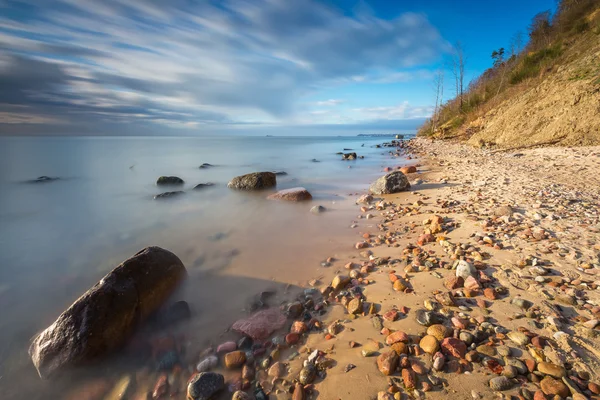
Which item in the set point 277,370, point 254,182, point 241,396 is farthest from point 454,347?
point 254,182

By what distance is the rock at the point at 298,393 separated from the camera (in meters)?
2.07

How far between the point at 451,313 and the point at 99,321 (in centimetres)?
368

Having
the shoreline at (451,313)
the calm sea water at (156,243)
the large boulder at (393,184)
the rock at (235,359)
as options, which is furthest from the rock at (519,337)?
the large boulder at (393,184)

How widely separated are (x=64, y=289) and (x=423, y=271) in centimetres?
574

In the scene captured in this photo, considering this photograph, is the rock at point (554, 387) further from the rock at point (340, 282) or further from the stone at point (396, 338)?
the rock at point (340, 282)

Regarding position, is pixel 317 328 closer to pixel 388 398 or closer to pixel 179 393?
pixel 388 398

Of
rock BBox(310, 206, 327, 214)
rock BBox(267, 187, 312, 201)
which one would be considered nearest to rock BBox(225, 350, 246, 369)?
rock BBox(310, 206, 327, 214)

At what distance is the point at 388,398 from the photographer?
188cm

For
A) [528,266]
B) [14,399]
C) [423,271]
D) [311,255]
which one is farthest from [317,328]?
[14,399]

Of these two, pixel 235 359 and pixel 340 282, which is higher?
pixel 340 282

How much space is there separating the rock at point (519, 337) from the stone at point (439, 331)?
46 centimetres

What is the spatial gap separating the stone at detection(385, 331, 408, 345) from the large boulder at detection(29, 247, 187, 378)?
112 inches

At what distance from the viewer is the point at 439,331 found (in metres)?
2.33

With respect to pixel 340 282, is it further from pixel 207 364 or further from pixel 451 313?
pixel 207 364
